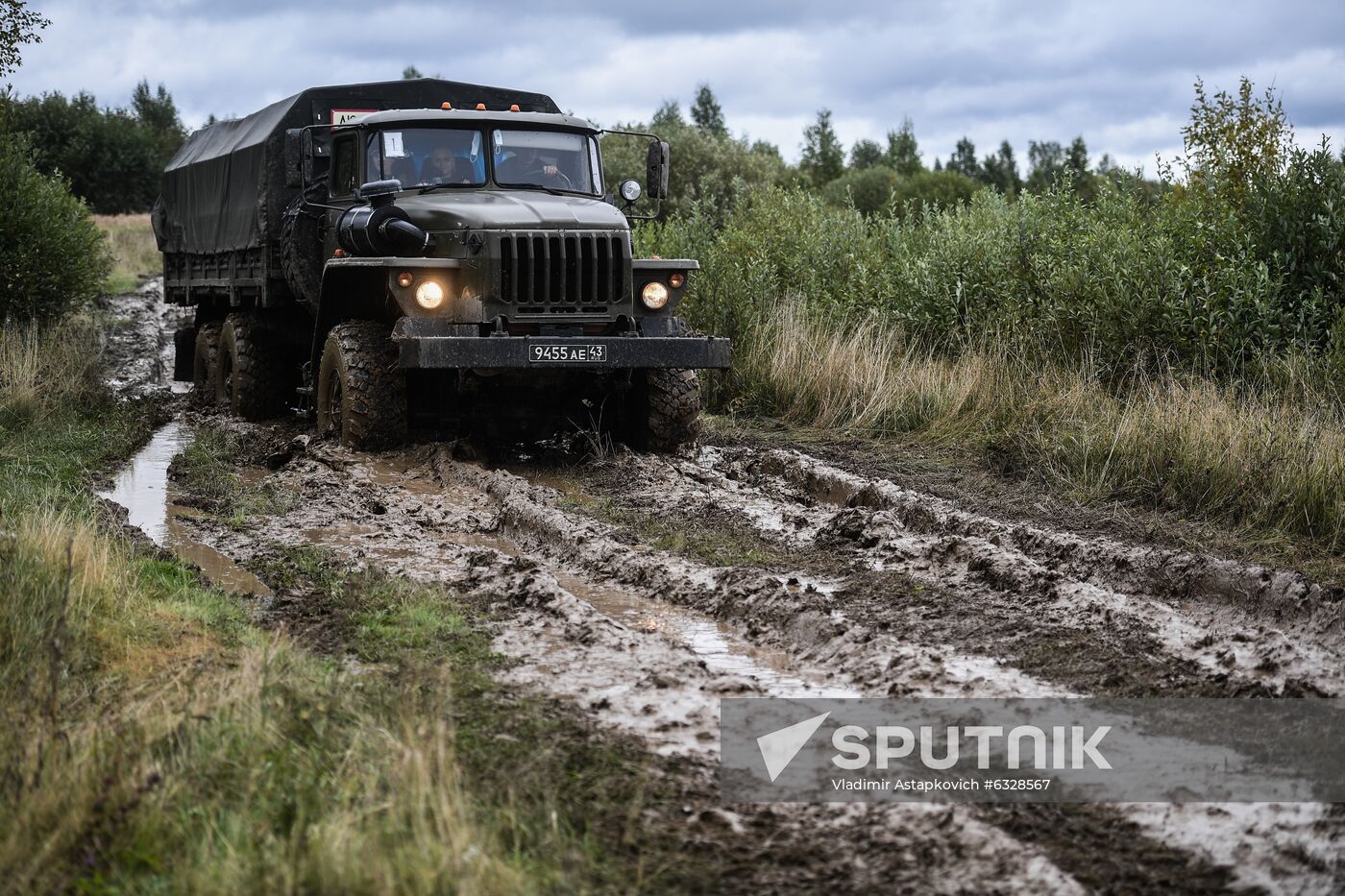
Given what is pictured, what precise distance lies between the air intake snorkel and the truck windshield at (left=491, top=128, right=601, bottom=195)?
812 millimetres

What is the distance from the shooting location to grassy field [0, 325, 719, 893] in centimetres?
307

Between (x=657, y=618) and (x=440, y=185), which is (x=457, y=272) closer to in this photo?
(x=440, y=185)

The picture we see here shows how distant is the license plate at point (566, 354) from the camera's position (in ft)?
30.5

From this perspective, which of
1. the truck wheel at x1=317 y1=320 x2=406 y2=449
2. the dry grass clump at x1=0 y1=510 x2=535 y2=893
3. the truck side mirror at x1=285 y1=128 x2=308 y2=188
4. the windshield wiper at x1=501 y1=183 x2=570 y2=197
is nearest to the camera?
the dry grass clump at x1=0 y1=510 x2=535 y2=893

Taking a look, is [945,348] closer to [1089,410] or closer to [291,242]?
[1089,410]

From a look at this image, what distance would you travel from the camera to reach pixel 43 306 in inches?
691

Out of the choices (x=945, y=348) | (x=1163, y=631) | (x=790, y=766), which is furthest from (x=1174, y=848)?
(x=945, y=348)

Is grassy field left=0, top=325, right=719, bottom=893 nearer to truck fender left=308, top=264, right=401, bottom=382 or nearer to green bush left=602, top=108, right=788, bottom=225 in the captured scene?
truck fender left=308, top=264, right=401, bottom=382

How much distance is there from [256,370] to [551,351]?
4351 millimetres

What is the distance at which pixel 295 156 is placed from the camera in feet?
35.3

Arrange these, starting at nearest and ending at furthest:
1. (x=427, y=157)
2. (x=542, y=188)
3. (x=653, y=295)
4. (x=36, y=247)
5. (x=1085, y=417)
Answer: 1. (x=1085, y=417)
2. (x=653, y=295)
3. (x=427, y=157)
4. (x=542, y=188)
5. (x=36, y=247)
